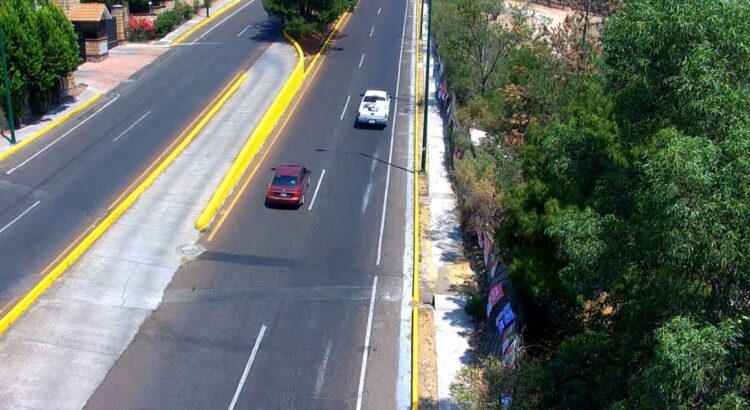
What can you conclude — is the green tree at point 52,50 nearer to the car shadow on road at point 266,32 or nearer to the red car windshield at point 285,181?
the red car windshield at point 285,181

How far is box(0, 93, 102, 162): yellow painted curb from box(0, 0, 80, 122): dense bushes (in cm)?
128

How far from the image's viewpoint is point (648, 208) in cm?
1022

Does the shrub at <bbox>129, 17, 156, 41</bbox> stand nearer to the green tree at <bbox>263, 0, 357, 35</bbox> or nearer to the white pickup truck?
the green tree at <bbox>263, 0, 357, 35</bbox>

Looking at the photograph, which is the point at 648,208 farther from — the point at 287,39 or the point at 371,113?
the point at 287,39

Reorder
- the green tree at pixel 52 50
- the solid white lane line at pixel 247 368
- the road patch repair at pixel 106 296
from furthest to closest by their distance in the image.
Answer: the green tree at pixel 52 50, the road patch repair at pixel 106 296, the solid white lane line at pixel 247 368

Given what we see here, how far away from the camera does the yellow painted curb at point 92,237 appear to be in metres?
20.4

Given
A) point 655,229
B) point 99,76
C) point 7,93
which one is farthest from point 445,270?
point 99,76

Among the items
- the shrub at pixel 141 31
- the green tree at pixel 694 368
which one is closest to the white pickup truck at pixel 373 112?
the shrub at pixel 141 31

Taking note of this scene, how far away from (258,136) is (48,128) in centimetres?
972

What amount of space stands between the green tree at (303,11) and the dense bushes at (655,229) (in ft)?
114

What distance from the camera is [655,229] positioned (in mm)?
9391

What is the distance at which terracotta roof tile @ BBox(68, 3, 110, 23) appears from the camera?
148 feet

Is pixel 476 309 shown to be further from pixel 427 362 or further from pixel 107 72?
pixel 107 72

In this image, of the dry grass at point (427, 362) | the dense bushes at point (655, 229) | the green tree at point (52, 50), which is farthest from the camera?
the green tree at point (52, 50)
